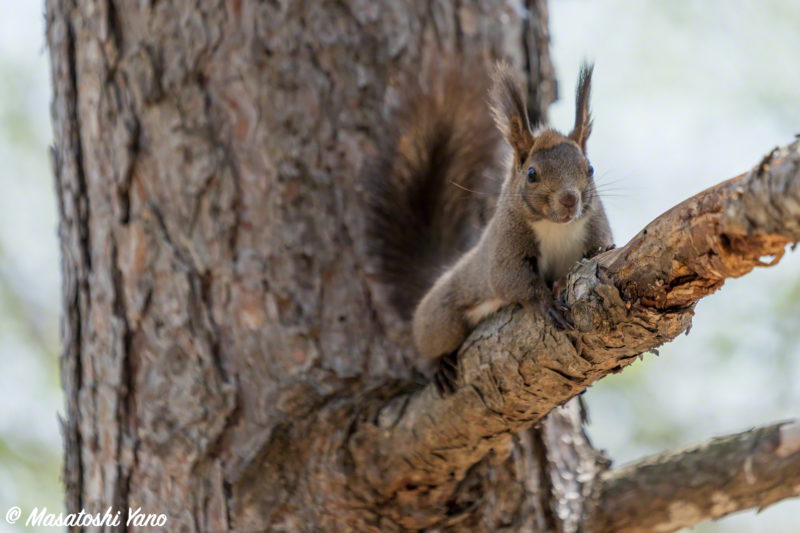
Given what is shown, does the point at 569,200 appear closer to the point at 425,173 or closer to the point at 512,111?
the point at 512,111

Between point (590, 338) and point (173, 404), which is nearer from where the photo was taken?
point (590, 338)

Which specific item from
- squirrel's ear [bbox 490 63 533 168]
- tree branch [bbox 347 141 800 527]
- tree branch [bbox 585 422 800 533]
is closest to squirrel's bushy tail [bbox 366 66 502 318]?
squirrel's ear [bbox 490 63 533 168]

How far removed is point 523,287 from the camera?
6.89ft

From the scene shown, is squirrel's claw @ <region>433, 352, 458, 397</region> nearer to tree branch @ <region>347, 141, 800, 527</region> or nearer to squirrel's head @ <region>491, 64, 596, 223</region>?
tree branch @ <region>347, 141, 800, 527</region>

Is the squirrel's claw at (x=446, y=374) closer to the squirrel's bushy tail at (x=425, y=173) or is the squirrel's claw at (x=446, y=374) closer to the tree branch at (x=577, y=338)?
the tree branch at (x=577, y=338)

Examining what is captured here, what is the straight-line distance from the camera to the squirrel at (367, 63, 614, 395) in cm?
213

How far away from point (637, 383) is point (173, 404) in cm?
353

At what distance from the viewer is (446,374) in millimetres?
2191

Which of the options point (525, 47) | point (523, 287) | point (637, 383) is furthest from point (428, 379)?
point (637, 383)

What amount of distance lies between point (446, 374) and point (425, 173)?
69 centimetres

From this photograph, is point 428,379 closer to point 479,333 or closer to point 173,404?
point 479,333

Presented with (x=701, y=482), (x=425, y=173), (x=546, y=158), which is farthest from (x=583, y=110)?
(x=701, y=482)

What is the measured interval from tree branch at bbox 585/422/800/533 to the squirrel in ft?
1.83

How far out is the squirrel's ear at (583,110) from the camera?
6.83ft
